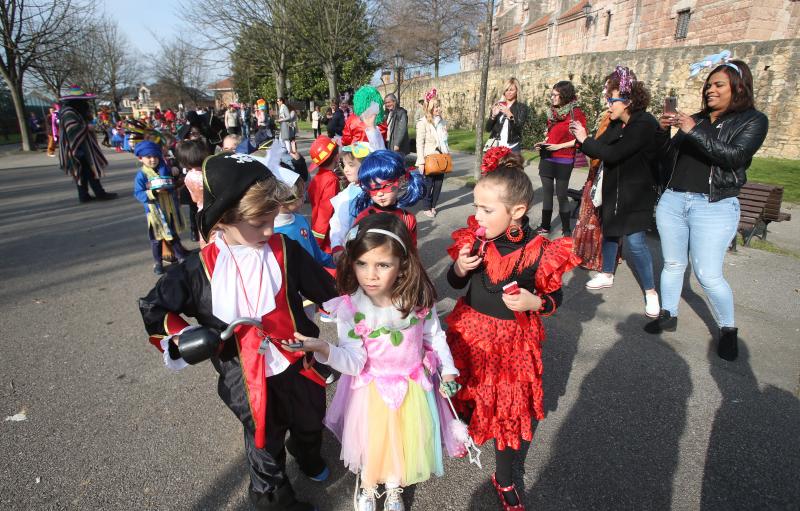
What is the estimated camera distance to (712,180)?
2982 millimetres

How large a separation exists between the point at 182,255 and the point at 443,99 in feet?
75.6

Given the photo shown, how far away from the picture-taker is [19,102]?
16266 millimetres

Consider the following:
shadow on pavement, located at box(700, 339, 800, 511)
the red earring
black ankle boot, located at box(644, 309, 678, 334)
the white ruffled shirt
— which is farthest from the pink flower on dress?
black ankle boot, located at box(644, 309, 678, 334)

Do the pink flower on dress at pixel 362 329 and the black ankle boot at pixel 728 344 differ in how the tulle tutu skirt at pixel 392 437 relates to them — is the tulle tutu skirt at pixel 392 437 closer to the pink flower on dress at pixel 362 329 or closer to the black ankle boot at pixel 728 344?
the pink flower on dress at pixel 362 329

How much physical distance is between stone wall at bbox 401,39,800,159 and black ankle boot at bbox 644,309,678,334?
12.2 m

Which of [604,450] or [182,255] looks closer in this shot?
[604,450]

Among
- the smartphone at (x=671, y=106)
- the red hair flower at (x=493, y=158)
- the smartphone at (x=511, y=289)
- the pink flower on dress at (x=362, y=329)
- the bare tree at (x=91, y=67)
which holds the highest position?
the bare tree at (x=91, y=67)

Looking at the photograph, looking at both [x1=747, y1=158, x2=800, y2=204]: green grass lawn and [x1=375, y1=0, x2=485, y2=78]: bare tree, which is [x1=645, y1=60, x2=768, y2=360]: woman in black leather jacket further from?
[x1=375, y1=0, x2=485, y2=78]: bare tree

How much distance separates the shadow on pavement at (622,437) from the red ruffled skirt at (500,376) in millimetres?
464

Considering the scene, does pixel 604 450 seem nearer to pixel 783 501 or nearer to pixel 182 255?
pixel 783 501

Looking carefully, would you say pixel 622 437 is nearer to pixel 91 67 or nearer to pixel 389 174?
pixel 389 174

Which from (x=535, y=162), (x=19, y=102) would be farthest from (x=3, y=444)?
(x=19, y=102)

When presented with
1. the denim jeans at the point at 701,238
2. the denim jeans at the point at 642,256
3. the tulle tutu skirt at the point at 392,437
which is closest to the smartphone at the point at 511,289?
the tulle tutu skirt at the point at 392,437

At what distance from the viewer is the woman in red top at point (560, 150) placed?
5.18 metres
